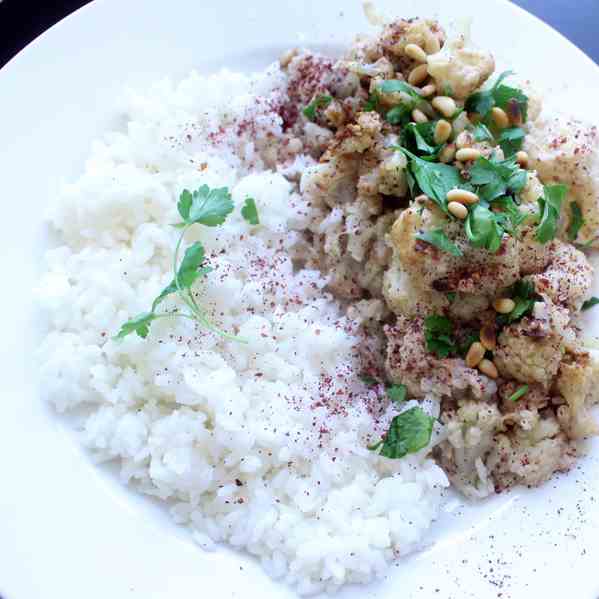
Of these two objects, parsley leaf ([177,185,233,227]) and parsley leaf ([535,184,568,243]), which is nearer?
parsley leaf ([535,184,568,243])

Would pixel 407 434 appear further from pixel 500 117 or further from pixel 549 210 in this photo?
pixel 500 117

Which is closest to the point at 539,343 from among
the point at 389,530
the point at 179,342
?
the point at 389,530

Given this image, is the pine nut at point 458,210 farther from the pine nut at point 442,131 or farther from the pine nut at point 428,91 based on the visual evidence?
the pine nut at point 428,91

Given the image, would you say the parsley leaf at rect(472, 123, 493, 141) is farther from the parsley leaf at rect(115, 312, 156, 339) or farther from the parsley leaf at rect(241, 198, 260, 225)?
the parsley leaf at rect(115, 312, 156, 339)

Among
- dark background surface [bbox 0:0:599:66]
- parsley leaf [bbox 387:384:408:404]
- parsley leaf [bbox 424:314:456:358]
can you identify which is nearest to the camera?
parsley leaf [bbox 424:314:456:358]

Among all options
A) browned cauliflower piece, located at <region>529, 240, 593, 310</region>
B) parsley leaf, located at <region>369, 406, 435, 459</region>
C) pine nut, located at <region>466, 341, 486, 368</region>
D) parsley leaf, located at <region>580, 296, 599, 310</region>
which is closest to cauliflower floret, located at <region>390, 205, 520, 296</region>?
browned cauliflower piece, located at <region>529, 240, 593, 310</region>

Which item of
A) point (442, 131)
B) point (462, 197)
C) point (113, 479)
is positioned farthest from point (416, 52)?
point (113, 479)
